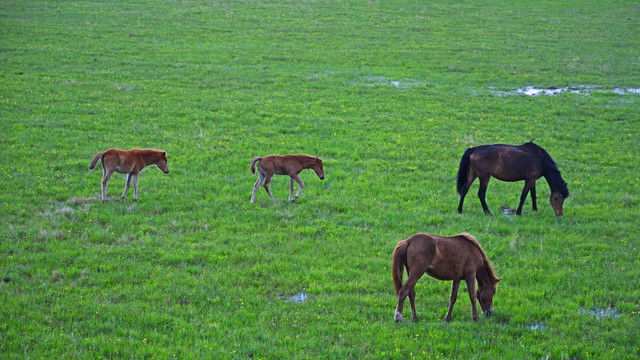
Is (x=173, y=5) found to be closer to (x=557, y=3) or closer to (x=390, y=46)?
(x=390, y=46)

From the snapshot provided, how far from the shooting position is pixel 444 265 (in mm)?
8461

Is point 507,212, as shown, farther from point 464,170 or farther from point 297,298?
point 297,298

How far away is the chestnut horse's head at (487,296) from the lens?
8831 millimetres

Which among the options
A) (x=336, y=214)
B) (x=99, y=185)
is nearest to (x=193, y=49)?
(x=99, y=185)

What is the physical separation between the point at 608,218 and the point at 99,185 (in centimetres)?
1453

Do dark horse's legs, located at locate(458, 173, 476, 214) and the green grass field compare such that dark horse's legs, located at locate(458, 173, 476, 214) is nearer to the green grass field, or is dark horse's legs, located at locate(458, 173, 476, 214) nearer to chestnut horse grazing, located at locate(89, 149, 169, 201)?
the green grass field

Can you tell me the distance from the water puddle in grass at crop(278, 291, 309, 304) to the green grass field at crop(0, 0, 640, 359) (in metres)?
0.06

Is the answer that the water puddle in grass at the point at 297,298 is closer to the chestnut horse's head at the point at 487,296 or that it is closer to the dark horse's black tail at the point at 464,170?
the chestnut horse's head at the point at 487,296

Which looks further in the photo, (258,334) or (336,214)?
(336,214)

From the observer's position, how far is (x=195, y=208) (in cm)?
1391

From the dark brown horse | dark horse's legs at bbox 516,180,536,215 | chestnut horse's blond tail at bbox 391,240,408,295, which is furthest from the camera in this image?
the dark brown horse

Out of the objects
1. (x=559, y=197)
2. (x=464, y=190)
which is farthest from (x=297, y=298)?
(x=559, y=197)

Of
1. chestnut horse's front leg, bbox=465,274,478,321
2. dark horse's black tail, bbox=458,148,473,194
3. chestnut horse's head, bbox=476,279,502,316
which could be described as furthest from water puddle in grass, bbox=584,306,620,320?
dark horse's black tail, bbox=458,148,473,194

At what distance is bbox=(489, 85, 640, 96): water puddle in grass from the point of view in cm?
2941
